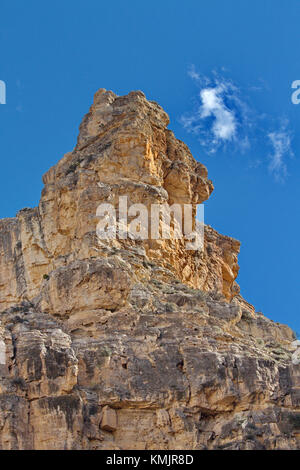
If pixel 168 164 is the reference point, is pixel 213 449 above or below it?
below

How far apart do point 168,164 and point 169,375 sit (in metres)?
22.2

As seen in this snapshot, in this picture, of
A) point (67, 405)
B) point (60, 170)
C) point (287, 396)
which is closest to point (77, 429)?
point (67, 405)

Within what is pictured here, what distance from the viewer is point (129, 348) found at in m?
55.4

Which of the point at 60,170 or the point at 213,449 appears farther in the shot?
the point at 60,170

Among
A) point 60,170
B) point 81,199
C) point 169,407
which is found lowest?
point 169,407

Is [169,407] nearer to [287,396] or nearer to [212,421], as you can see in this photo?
[212,421]

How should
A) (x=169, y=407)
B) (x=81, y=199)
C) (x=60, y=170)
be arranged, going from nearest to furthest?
(x=169, y=407) → (x=81, y=199) → (x=60, y=170)

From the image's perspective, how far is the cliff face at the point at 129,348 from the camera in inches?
2051

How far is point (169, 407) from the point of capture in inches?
2116

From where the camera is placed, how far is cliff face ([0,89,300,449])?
171 ft

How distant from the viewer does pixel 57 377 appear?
52.5 m
